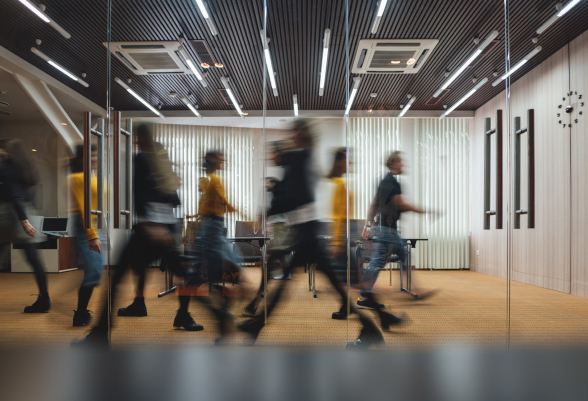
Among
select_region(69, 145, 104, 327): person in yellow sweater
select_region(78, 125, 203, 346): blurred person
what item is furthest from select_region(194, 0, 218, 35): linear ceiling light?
select_region(69, 145, 104, 327): person in yellow sweater

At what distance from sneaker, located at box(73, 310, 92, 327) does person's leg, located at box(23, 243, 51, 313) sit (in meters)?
0.31

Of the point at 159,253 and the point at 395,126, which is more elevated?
the point at 395,126

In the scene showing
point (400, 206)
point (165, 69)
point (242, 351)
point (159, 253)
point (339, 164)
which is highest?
point (165, 69)

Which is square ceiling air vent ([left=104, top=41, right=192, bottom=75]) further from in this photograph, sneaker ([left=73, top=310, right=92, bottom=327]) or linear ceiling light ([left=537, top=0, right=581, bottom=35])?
linear ceiling light ([left=537, top=0, right=581, bottom=35])

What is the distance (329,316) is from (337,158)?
129 centimetres

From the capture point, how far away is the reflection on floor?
8.43 ft

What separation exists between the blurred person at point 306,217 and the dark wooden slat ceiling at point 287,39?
50 cm

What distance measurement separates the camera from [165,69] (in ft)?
9.62

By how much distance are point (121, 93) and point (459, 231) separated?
302cm

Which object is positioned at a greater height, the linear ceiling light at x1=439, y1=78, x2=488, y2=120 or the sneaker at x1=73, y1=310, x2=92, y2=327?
the linear ceiling light at x1=439, y1=78, x2=488, y2=120

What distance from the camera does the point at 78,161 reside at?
2814 mm

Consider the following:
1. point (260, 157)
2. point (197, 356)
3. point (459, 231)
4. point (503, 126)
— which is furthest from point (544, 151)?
point (197, 356)

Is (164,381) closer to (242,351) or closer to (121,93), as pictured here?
(242,351)

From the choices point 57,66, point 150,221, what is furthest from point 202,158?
point 57,66
